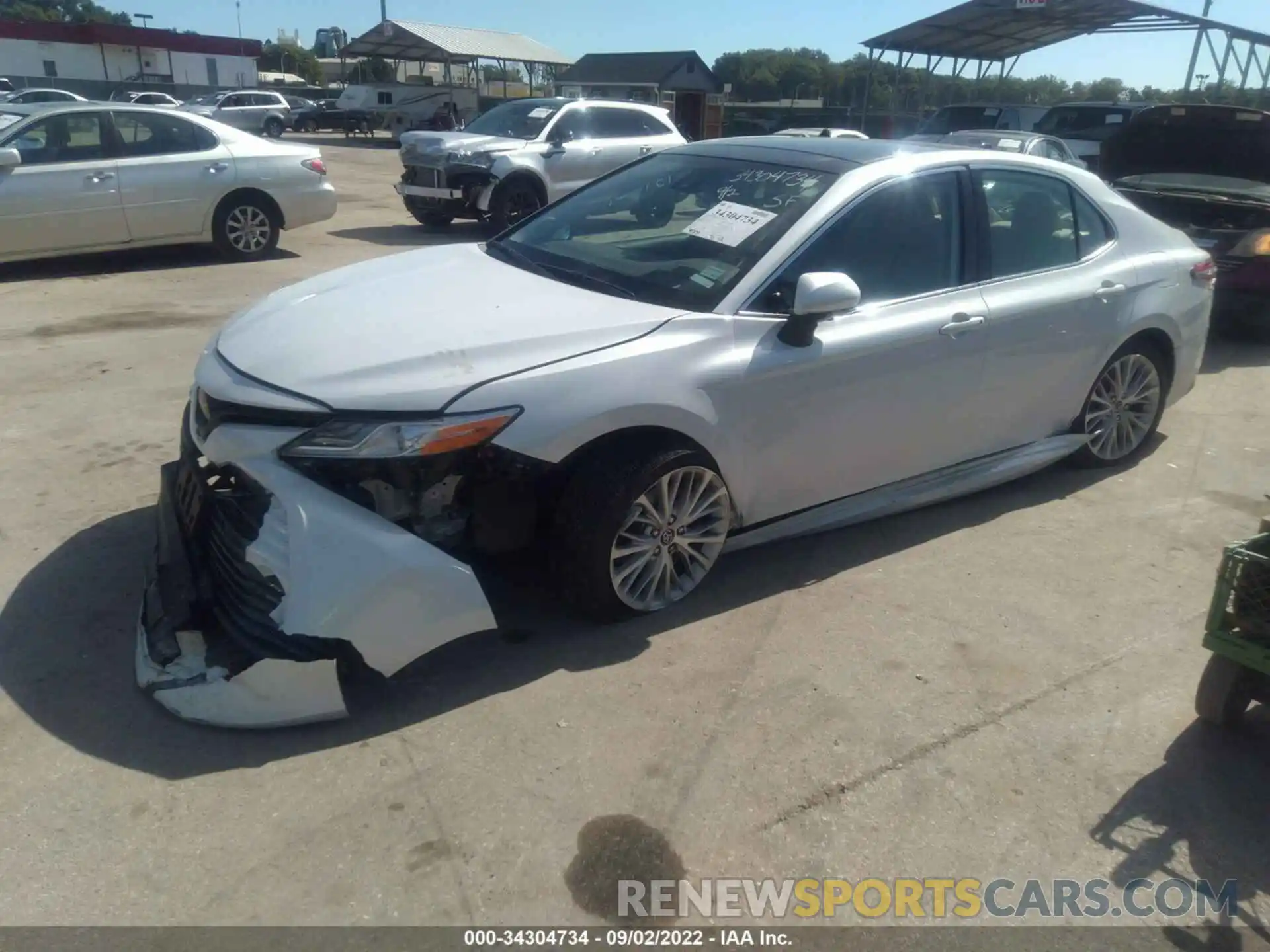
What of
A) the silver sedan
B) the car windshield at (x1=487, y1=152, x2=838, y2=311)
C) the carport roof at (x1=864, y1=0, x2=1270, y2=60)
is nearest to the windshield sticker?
the car windshield at (x1=487, y1=152, x2=838, y2=311)

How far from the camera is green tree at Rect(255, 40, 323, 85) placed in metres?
93.2

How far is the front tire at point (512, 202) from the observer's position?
1259 centimetres

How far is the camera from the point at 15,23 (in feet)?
184

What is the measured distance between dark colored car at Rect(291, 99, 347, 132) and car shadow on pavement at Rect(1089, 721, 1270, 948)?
42.0 metres

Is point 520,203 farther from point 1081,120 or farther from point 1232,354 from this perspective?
point 1081,120

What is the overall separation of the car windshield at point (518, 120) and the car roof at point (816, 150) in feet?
29.5

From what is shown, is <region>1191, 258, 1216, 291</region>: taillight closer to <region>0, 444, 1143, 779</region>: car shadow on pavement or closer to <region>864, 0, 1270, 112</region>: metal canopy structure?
<region>0, 444, 1143, 779</region>: car shadow on pavement

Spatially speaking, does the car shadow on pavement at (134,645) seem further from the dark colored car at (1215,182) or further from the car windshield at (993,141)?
the car windshield at (993,141)

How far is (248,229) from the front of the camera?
10.3m

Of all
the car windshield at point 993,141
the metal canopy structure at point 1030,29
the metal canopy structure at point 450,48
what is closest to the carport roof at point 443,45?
the metal canopy structure at point 450,48

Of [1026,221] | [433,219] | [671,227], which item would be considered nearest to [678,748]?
[671,227]

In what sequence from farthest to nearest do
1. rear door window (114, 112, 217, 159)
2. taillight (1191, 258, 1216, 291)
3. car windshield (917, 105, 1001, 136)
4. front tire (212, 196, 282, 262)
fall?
1. car windshield (917, 105, 1001, 136)
2. front tire (212, 196, 282, 262)
3. rear door window (114, 112, 217, 159)
4. taillight (1191, 258, 1216, 291)

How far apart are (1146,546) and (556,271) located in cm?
293

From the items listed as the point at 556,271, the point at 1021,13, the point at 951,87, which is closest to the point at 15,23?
the point at 951,87
